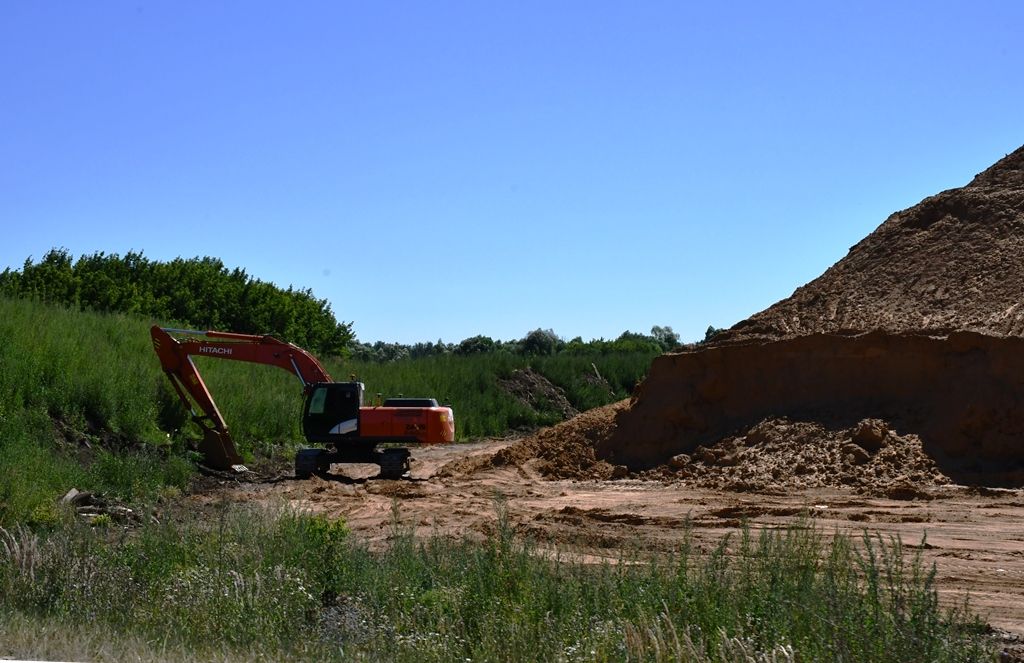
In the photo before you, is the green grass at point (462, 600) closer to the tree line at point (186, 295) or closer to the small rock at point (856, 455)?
the small rock at point (856, 455)

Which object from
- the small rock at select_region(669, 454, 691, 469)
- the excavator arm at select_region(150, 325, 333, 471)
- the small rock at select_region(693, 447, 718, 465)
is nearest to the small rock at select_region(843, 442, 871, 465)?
the small rock at select_region(693, 447, 718, 465)

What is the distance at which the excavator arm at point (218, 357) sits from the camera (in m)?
21.4

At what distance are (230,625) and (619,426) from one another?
47.3 feet

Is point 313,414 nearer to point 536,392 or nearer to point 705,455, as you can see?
point 705,455

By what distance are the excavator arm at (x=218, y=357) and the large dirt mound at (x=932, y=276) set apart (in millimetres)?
8055

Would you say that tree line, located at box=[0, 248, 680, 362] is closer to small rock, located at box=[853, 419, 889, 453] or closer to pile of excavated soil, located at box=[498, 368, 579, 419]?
pile of excavated soil, located at box=[498, 368, 579, 419]

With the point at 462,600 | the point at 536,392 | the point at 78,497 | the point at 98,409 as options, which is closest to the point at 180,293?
the point at 536,392

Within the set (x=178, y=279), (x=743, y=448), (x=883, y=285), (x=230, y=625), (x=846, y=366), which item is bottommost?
(x=230, y=625)

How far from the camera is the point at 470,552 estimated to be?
10.3 meters

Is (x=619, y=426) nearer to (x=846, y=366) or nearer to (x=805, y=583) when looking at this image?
(x=846, y=366)

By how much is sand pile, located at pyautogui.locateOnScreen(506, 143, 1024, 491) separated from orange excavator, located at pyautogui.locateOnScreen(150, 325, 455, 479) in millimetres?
2256

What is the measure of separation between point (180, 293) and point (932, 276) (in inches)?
1176

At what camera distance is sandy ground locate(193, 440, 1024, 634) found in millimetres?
11234

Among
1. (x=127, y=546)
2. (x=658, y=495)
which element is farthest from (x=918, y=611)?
(x=658, y=495)
